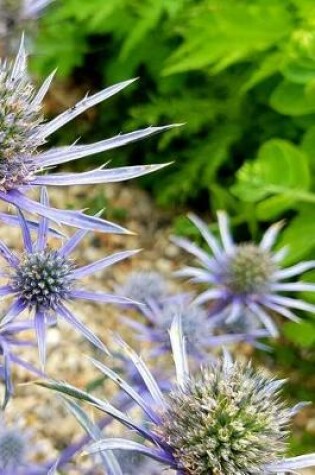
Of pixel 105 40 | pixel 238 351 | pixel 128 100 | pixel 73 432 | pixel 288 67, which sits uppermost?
pixel 105 40

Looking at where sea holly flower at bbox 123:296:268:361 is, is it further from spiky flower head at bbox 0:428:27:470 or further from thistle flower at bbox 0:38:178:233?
thistle flower at bbox 0:38:178:233

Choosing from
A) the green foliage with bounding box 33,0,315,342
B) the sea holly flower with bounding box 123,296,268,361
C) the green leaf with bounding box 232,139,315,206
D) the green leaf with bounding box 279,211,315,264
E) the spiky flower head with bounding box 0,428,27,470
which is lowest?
the spiky flower head with bounding box 0,428,27,470

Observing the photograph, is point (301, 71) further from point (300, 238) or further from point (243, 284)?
point (243, 284)

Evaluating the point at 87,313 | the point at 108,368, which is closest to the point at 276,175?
the point at 87,313

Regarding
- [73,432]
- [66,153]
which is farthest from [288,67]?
[66,153]

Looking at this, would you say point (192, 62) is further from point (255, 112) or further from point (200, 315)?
point (200, 315)

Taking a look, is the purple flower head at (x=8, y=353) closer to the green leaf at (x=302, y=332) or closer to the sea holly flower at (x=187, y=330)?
the sea holly flower at (x=187, y=330)

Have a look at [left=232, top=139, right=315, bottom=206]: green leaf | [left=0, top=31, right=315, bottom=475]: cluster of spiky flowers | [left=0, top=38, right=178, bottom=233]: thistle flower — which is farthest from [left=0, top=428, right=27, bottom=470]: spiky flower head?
[left=232, top=139, right=315, bottom=206]: green leaf
